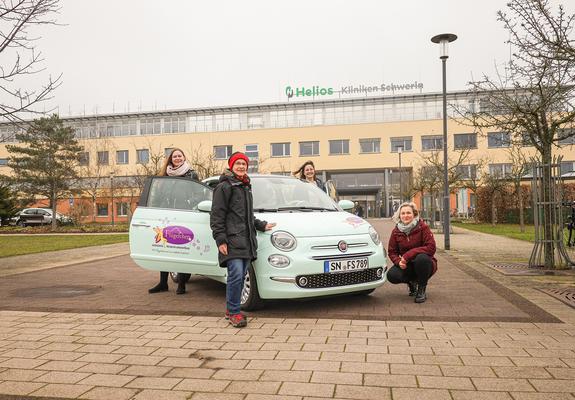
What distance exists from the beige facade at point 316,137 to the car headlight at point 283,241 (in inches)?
1758

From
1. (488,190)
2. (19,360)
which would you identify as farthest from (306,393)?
(488,190)

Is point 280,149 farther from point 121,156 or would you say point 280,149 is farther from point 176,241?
point 176,241

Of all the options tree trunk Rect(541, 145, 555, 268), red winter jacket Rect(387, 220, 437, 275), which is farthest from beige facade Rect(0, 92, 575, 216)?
red winter jacket Rect(387, 220, 437, 275)

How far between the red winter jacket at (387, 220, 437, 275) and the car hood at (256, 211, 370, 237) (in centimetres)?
50

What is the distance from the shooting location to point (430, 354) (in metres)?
3.93

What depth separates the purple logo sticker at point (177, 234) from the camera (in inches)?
244

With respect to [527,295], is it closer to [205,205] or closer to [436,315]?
[436,315]

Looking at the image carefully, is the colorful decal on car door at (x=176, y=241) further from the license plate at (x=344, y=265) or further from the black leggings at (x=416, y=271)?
the black leggings at (x=416, y=271)

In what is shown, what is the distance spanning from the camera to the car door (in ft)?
20.0

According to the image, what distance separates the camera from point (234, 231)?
196 inches

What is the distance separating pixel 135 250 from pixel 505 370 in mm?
4884

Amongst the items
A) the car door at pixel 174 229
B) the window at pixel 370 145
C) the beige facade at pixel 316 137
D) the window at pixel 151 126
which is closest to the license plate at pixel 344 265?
the car door at pixel 174 229

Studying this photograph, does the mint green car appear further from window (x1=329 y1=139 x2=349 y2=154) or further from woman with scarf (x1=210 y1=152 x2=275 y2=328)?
window (x1=329 y1=139 x2=349 y2=154)

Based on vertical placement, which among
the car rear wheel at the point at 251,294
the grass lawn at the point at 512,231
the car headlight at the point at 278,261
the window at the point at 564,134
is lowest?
the grass lawn at the point at 512,231
